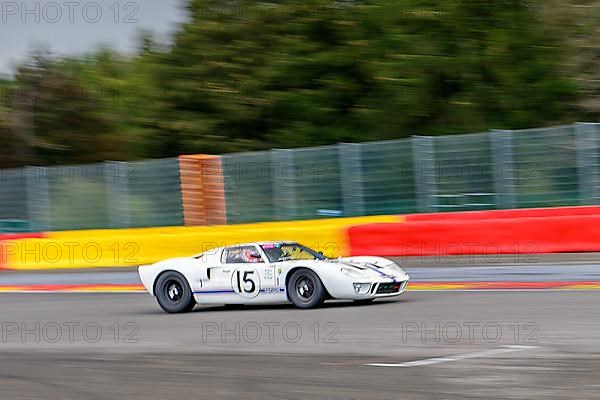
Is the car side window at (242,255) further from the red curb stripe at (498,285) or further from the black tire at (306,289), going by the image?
the red curb stripe at (498,285)

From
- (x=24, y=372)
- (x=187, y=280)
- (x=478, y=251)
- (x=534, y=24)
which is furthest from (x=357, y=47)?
(x=24, y=372)

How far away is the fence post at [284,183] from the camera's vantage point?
2039 cm

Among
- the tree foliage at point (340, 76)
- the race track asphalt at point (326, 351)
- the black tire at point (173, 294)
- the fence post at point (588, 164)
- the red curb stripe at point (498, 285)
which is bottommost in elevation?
the red curb stripe at point (498, 285)

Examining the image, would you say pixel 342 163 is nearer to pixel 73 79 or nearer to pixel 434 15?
pixel 434 15

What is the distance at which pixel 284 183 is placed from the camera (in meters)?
20.5

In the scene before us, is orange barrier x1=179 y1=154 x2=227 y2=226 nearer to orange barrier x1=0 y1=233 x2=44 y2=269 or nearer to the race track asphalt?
orange barrier x1=0 y1=233 x2=44 y2=269

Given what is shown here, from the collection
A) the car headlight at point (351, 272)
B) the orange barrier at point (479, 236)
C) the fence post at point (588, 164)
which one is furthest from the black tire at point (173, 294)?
the fence post at point (588, 164)

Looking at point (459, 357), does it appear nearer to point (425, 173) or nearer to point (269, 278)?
point (269, 278)

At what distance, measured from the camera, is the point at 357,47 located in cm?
2778

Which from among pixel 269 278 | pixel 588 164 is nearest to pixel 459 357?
pixel 269 278

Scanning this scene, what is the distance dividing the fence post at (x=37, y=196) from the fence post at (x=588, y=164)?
11.4m

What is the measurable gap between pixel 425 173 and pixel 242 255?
663 centimetres

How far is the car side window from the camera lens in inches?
512

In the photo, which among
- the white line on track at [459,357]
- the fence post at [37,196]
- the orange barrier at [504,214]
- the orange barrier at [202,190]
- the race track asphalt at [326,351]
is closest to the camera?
the race track asphalt at [326,351]
